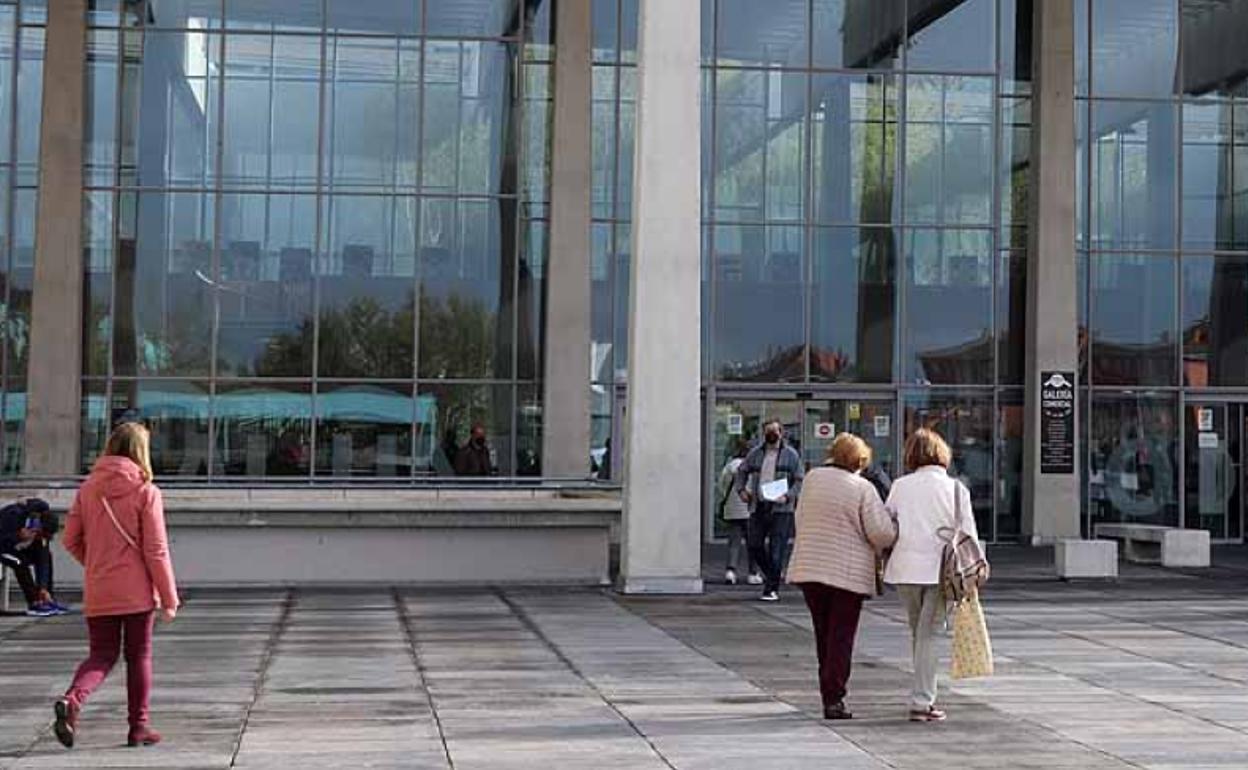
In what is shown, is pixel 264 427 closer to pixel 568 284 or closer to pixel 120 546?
pixel 568 284

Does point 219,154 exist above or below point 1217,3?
below

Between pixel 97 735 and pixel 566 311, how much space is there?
1770 cm

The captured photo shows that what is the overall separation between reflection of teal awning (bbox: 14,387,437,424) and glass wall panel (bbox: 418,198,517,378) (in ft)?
2.20

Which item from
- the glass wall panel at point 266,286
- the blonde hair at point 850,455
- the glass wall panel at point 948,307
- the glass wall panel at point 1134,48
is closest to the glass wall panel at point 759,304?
the glass wall panel at point 948,307

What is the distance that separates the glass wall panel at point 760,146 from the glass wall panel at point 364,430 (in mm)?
5917

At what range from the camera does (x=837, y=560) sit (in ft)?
34.4

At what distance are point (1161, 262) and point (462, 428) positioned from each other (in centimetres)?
1160

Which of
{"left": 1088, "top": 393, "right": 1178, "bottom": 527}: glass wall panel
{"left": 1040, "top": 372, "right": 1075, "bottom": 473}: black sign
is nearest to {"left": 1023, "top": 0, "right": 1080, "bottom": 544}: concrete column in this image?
{"left": 1040, "top": 372, "right": 1075, "bottom": 473}: black sign

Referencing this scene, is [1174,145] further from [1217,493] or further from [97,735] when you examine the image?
[97,735]

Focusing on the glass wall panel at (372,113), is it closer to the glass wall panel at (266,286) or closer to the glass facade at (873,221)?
the glass wall panel at (266,286)

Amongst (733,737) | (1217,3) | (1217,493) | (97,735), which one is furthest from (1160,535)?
(97,735)

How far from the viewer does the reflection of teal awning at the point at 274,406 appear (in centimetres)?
2659

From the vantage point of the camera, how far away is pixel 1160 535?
77.5ft

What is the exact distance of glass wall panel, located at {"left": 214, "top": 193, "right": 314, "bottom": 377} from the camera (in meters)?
26.9
